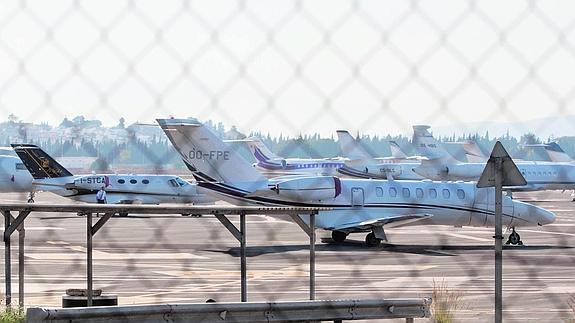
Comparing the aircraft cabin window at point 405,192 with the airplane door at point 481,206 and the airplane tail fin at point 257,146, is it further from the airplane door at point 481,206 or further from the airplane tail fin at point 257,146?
the airplane tail fin at point 257,146

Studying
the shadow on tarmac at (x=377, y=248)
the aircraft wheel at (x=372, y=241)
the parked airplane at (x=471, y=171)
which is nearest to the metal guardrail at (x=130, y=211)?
the parked airplane at (x=471, y=171)

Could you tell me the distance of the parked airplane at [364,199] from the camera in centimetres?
2175

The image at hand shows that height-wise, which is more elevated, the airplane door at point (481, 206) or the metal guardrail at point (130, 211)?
the airplane door at point (481, 206)

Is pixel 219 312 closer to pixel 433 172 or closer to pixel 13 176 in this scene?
pixel 433 172

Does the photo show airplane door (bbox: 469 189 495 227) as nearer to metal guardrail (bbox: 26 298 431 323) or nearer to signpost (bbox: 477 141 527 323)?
metal guardrail (bbox: 26 298 431 323)

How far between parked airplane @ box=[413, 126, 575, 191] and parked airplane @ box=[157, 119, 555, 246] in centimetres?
75

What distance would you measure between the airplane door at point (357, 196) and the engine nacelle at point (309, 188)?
486mm

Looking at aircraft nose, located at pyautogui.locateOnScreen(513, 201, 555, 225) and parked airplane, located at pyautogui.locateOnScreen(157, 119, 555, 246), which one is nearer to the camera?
parked airplane, located at pyautogui.locateOnScreen(157, 119, 555, 246)

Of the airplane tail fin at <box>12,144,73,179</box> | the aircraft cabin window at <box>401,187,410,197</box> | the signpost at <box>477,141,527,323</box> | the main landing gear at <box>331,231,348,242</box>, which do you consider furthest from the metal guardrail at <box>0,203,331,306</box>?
the airplane tail fin at <box>12,144,73,179</box>

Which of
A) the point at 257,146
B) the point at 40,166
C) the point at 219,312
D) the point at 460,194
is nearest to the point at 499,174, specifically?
the point at 257,146

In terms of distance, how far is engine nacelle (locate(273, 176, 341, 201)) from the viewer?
21.9m

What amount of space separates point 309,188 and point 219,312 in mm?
16168

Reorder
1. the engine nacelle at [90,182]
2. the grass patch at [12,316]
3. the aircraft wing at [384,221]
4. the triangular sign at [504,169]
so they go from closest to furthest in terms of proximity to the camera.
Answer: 1. the triangular sign at [504,169]
2. the grass patch at [12,316]
3. the aircraft wing at [384,221]
4. the engine nacelle at [90,182]

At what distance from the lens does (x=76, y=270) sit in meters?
18.1
